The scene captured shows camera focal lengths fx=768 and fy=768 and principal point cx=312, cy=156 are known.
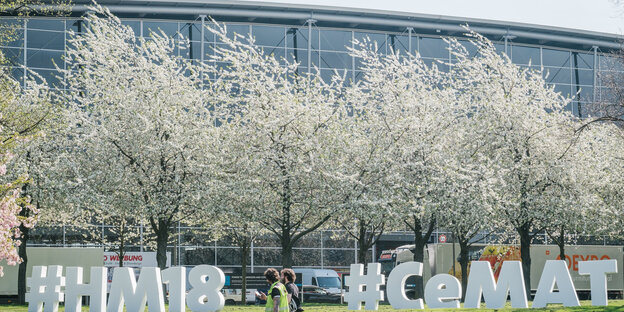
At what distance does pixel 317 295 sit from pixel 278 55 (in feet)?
56.8

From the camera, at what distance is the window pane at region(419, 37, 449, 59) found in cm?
5656

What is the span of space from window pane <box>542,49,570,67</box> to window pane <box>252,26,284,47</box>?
21.2 m

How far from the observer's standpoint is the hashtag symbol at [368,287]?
1939 cm

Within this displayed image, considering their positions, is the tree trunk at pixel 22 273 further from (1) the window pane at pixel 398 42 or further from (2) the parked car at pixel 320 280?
(1) the window pane at pixel 398 42

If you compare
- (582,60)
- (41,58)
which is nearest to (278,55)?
(41,58)

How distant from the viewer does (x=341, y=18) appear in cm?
5353

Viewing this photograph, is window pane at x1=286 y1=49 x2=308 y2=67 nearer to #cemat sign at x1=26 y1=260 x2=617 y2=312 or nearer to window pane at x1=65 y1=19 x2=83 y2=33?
window pane at x1=65 y1=19 x2=83 y2=33

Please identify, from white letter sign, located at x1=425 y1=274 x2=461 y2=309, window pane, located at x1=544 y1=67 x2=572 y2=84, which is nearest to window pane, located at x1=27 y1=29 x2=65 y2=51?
window pane, located at x1=544 y1=67 x2=572 y2=84

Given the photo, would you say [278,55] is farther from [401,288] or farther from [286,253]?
[401,288]

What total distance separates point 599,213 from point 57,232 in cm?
3269

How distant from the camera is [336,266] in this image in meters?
53.3

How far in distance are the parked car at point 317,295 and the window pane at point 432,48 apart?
812 inches

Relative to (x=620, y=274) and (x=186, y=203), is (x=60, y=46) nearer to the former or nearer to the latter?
(x=186, y=203)

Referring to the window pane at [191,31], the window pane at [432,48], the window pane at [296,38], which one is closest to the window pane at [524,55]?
the window pane at [432,48]
